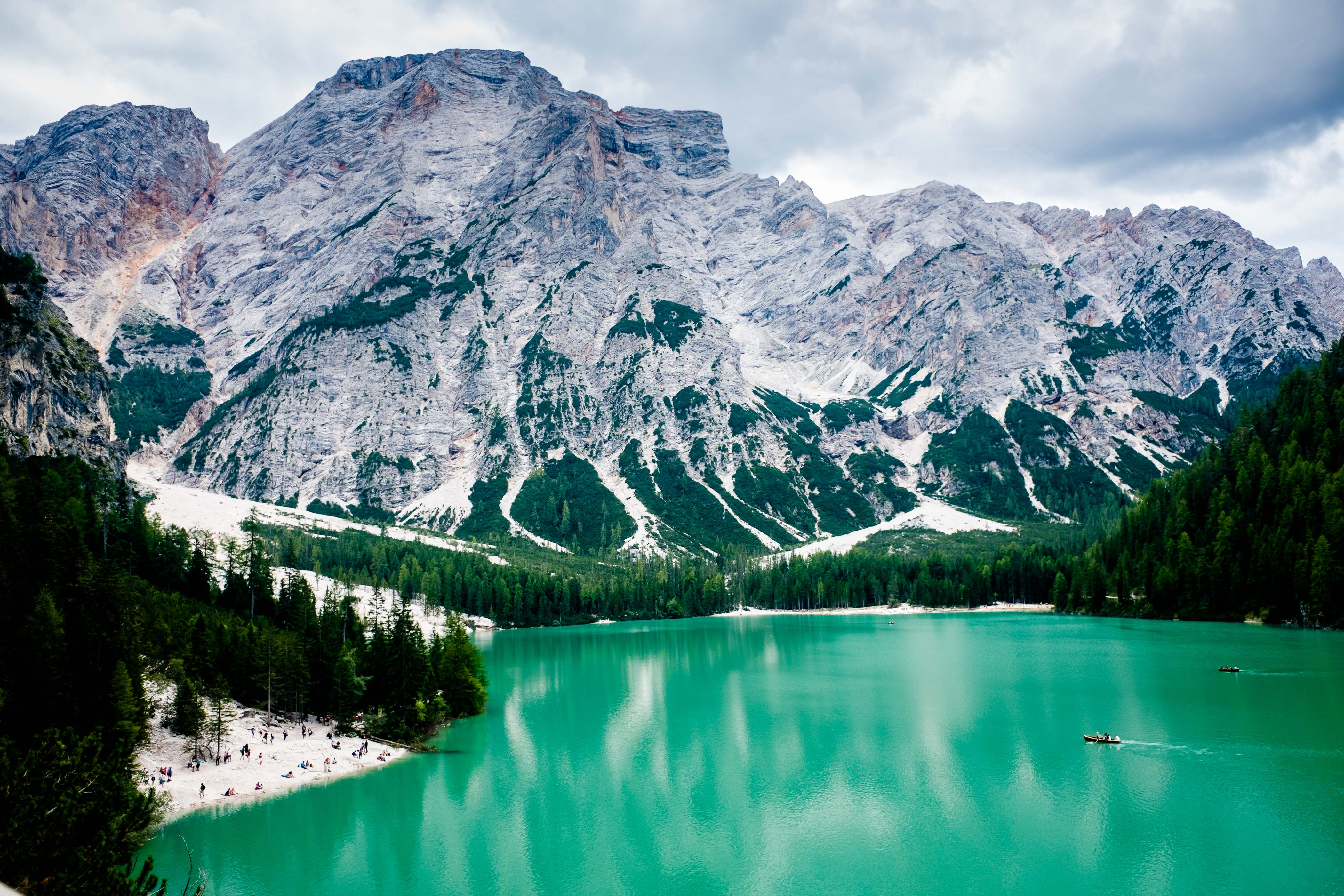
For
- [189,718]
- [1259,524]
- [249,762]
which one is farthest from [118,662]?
[1259,524]

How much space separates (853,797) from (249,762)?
39.1 metres

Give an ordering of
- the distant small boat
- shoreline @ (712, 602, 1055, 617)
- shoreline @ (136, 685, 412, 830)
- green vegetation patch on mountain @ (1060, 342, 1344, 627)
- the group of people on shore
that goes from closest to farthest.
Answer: shoreline @ (136, 685, 412, 830)
the group of people on shore
the distant small boat
green vegetation patch on mountain @ (1060, 342, 1344, 627)
shoreline @ (712, 602, 1055, 617)

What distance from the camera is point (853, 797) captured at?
4553 centimetres

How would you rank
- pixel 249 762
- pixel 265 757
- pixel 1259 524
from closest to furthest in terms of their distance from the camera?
1. pixel 249 762
2. pixel 265 757
3. pixel 1259 524

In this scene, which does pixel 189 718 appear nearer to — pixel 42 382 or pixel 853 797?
pixel 853 797

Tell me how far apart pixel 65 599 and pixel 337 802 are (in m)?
21.1

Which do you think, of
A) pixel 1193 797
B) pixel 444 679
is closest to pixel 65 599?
pixel 444 679

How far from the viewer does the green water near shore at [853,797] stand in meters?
35.6

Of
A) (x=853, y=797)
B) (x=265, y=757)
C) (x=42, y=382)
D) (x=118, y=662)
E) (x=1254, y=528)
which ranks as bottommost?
(x=265, y=757)

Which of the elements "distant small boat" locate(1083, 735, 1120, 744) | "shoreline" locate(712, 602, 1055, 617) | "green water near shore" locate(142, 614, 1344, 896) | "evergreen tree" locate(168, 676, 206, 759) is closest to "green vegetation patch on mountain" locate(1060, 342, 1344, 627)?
"shoreline" locate(712, 602, 1055, 617)

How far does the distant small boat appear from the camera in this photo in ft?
177

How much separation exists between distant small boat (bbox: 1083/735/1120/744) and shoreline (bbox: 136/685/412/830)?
47804mm

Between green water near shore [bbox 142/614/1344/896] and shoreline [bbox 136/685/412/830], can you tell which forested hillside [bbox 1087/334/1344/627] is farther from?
shoreline [bbox 136/685/412/830]

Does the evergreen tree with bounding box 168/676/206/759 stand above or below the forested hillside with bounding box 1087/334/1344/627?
below
